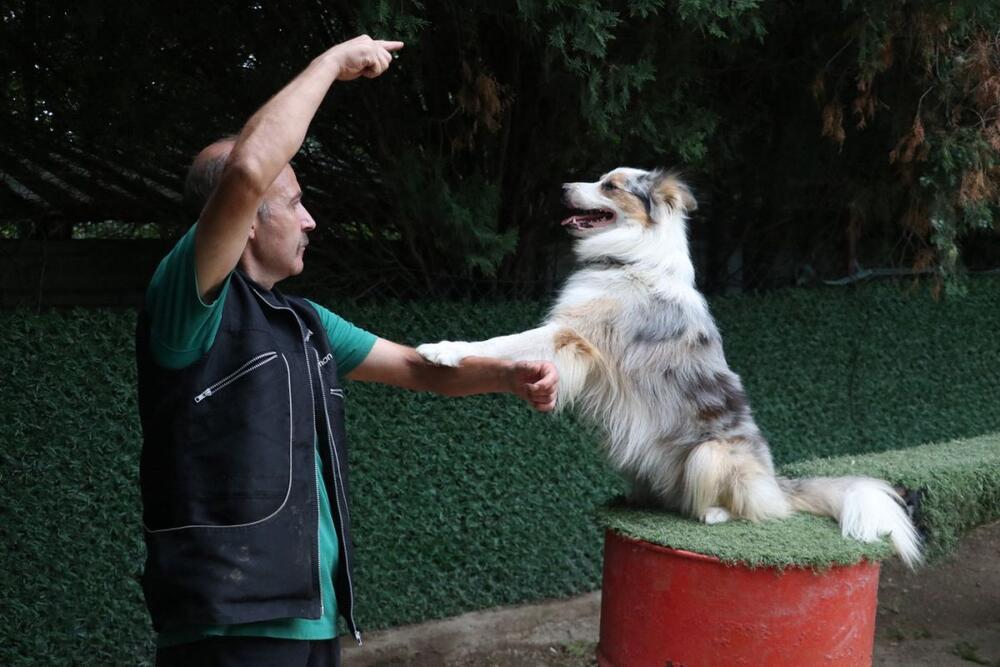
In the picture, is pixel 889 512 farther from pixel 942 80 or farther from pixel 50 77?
pixel 50 77

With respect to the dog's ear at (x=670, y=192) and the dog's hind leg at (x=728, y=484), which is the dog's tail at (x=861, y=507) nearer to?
the dog's hind leg at (x=728, y=484)

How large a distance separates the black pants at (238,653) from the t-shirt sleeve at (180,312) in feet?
2.01

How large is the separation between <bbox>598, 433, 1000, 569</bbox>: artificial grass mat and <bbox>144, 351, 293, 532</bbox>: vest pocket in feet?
5.17

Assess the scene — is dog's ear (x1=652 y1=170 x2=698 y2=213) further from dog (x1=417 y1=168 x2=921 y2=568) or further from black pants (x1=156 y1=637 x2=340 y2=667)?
black pants (x1=156 y1=637 x2=340 y2=667)

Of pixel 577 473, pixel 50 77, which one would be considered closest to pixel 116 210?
pixel 50 77

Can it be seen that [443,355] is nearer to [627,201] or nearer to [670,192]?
[627,201]

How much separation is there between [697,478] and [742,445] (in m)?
0.24

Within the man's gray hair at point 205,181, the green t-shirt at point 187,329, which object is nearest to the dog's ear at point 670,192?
the man's gray hair at point 205,181

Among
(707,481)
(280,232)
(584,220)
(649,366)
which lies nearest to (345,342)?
(280,232)

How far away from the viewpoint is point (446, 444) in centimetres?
533

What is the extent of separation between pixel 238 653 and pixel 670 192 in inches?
94.3

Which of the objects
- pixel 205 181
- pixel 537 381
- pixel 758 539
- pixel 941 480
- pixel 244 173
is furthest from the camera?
pixel 941 480

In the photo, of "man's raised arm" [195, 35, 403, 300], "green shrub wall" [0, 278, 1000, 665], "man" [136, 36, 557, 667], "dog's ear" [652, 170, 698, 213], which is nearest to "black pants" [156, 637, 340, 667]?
"man" [136, 36, 557, 667]

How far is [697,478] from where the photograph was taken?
3352 millimetres
